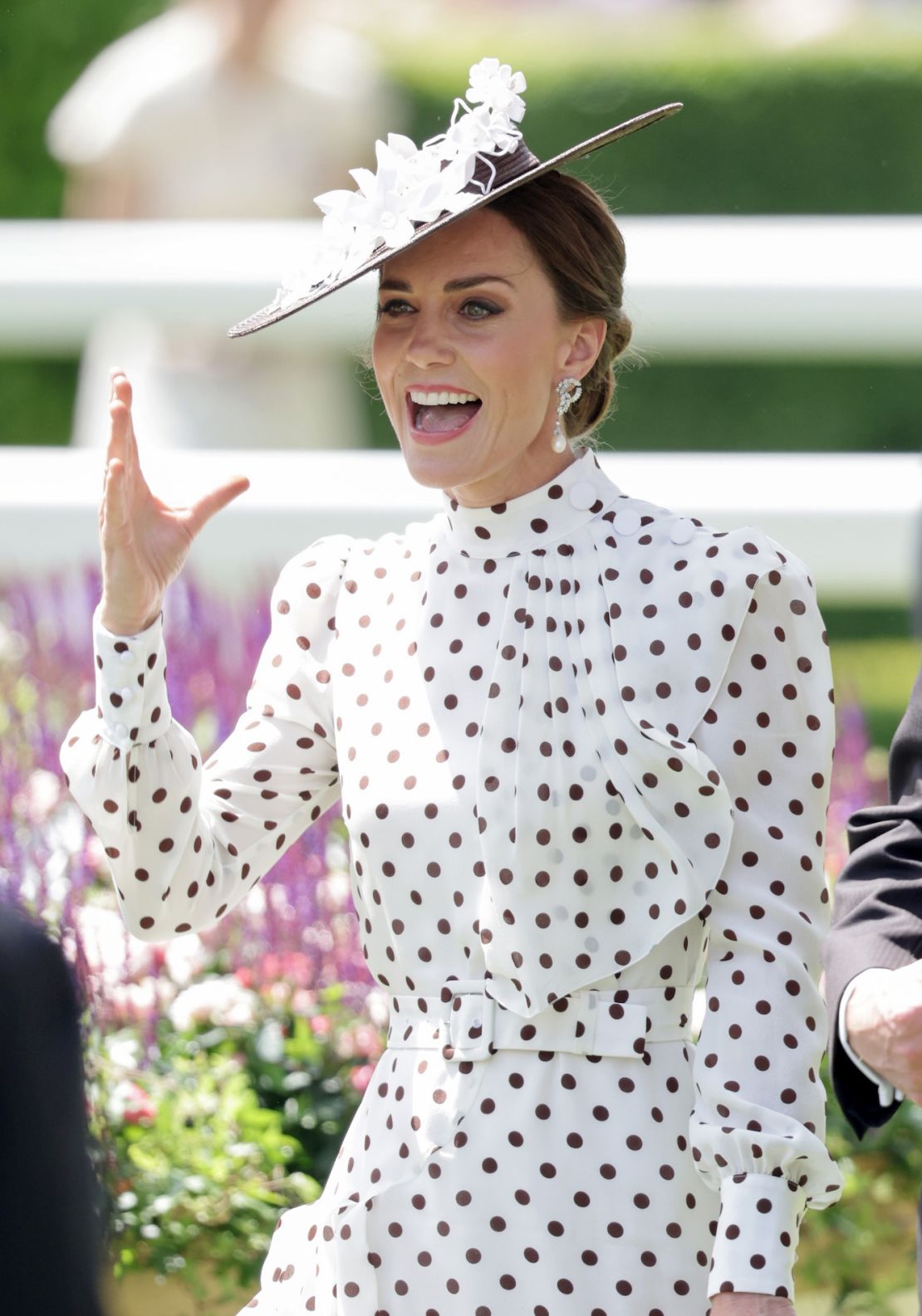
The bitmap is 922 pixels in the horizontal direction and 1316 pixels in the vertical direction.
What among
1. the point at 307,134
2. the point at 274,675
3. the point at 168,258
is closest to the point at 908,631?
the point at 307,134

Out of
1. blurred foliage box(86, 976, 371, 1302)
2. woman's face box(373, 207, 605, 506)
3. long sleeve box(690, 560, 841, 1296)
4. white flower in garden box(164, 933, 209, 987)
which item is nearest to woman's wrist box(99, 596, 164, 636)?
woman's face box(373, 207, 605, 506)

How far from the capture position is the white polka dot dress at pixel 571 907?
2418mm

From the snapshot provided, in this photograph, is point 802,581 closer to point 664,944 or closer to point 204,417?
point 664,944

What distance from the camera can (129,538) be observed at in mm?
2482

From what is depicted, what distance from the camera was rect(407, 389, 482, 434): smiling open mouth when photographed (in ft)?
8.54

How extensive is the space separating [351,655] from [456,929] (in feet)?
1.26

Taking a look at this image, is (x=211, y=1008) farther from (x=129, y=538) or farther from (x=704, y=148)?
(x=704, y=148)

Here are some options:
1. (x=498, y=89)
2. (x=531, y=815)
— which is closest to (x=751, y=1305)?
(x=531, y=815)

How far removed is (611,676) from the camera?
2533 millimetres

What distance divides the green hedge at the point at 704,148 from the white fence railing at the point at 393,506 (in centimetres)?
590

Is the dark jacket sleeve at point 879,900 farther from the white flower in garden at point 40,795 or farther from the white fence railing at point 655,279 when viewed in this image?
the white fence railing at point 655,279

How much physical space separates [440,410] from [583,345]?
20 cm

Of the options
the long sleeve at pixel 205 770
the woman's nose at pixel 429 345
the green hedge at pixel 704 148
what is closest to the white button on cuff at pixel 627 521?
the woman's nose at pixel 429 345

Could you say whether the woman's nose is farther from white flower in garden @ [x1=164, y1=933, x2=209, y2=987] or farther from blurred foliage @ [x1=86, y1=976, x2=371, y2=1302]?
white flower in garden @ [x1=164, y1=933, x2=209, y2=987]
